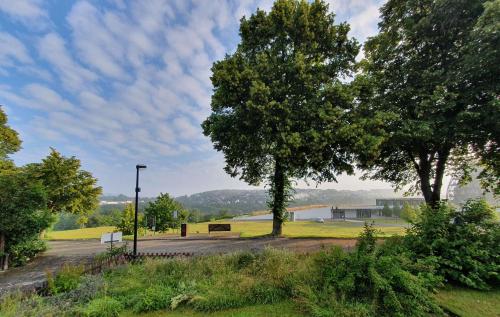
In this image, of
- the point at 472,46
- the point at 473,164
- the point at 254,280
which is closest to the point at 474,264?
the point at 254,280

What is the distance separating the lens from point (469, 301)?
22.3 feet

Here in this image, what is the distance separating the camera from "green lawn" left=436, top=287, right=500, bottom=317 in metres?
6.29

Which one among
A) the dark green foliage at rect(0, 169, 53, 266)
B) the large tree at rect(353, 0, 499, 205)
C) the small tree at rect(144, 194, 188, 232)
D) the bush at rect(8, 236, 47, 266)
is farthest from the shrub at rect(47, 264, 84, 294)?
the small tree at rect(144, 194, 188, 232)

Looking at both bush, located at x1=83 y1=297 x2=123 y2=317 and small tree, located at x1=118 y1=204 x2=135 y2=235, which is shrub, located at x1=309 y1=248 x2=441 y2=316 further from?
small tree, located at x1=118 y1=204 x2=135 y2=235

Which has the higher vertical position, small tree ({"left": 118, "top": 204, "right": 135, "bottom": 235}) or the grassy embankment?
the grassy embankment

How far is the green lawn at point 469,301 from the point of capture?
6.29 m

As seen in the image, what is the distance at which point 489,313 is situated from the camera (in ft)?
20.4

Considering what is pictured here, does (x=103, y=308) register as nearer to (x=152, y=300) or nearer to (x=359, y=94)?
(x=152, y=300)

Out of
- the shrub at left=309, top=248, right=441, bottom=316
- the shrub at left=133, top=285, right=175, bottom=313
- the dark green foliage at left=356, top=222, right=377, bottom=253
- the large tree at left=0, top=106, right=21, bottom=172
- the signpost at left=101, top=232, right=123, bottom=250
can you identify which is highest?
the large tree at left=0, top=106, right=21, bottom=172

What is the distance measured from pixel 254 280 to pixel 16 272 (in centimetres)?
1274

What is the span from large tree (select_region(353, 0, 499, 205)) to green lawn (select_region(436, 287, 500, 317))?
7.72 metres

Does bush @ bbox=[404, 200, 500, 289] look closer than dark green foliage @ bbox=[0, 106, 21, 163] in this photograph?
Yes

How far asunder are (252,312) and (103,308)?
4060 millimetres

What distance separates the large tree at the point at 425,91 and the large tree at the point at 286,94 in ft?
5.76
